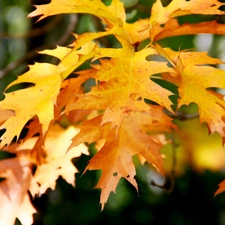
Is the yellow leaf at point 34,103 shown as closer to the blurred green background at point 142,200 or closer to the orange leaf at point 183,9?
the orange leaf at point 183,9

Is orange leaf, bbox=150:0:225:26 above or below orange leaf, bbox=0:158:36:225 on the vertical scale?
above

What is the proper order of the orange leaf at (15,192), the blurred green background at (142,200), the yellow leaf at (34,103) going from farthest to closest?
the blurred green background at (142,200) → the orange leaf at (15,192) → the yellow leaf at (34,103)

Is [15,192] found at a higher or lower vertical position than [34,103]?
lower

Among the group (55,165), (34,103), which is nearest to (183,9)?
(34,103)

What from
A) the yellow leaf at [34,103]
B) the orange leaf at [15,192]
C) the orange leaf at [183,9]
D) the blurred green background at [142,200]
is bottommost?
the blurred green background at [142,200]

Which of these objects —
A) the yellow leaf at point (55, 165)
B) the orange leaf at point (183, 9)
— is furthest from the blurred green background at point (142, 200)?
the orange leaf at point (183, 9)

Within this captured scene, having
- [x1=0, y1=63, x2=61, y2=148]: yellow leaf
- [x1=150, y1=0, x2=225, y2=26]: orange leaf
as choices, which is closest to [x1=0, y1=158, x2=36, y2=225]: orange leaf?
[x1=0, y1=63, x2=61, y2=148]: yellow leaf

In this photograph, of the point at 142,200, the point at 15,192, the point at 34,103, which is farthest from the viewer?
the point at 142,200

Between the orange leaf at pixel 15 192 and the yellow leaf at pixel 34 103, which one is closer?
the yellow leaf at pixel 34 103

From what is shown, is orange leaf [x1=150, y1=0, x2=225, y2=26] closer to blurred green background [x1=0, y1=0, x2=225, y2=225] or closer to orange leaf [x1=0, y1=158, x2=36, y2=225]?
orange leaf [x1=0, y1=158, x2=36, y2=225]

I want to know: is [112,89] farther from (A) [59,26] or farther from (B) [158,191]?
(B) [158,191]

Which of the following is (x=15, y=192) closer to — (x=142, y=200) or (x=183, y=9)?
(x=183, y=9)

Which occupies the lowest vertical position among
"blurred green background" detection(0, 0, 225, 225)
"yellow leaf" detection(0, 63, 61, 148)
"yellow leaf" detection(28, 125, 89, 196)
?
"blurred green background" detection(0, 0, 225, 225)
